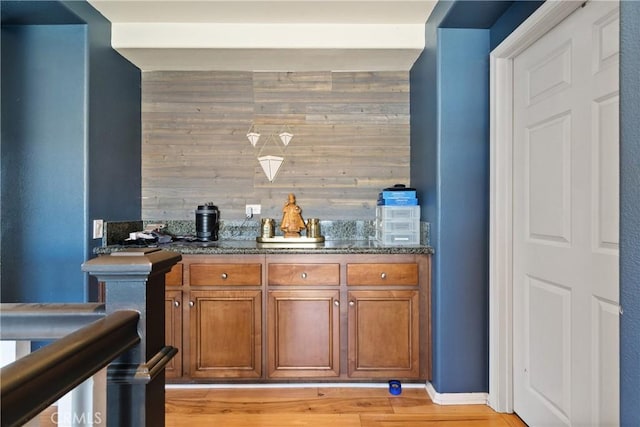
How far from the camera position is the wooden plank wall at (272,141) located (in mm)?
2889

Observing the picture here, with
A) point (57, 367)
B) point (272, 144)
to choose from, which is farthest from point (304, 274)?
point (57, 367)

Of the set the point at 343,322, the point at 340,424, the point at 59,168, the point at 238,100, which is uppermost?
the point at 238,100

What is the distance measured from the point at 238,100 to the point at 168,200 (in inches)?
38.2

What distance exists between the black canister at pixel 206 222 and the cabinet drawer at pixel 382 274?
3.71ft

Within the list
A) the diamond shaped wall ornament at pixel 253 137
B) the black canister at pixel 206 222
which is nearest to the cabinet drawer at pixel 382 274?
the black canister at pixel 206 222

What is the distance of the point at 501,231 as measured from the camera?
6.63ft

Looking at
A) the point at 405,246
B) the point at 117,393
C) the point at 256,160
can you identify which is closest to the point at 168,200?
the point at 256,160

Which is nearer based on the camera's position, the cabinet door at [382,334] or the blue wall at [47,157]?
the blue wall at [47,157]

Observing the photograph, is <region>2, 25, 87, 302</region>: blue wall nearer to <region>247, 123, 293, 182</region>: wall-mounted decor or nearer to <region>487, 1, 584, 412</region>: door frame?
<region>247, 123, 293, 182</region>: wall-mounted decor

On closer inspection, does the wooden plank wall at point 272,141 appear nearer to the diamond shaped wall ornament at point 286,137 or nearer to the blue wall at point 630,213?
the diamond shaped wall ornament at point 286,137

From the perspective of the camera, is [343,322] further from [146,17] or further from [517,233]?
[146,17]

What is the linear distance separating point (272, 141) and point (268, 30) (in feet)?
2.63

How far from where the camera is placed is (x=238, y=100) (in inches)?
114

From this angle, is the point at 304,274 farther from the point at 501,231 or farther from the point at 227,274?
the point at 501,231
